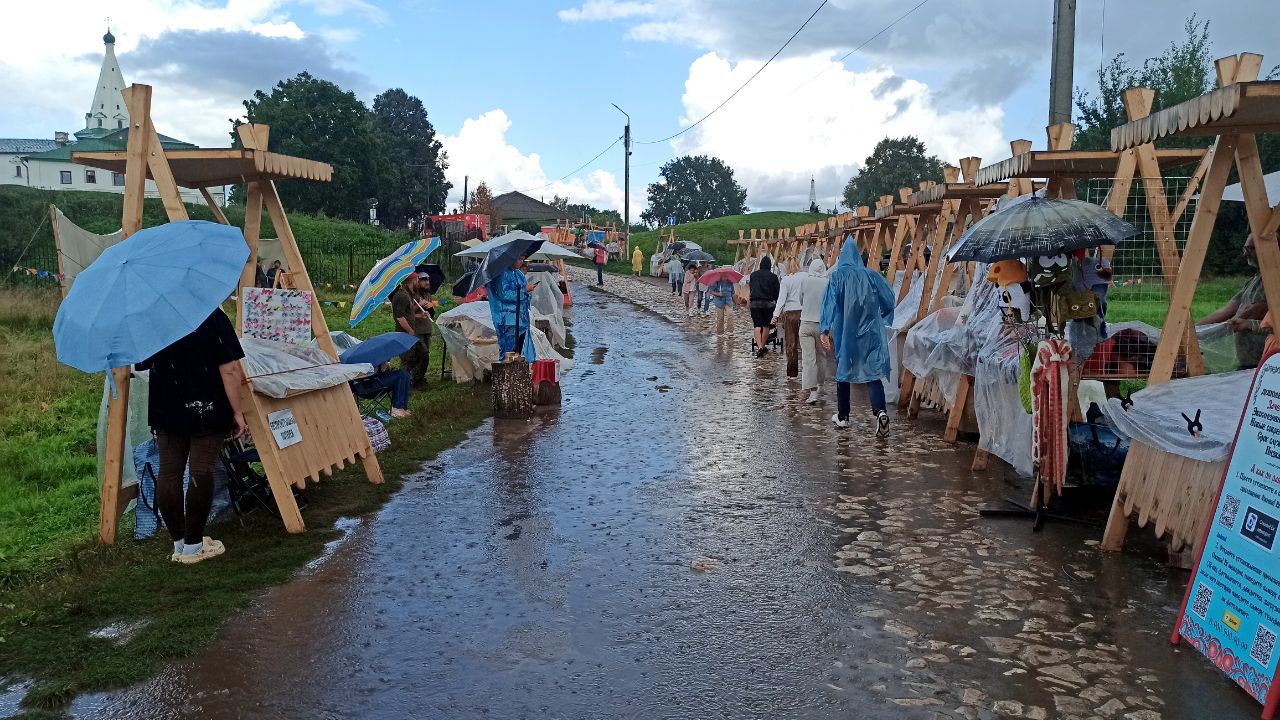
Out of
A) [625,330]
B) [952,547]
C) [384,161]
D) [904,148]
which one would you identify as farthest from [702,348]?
[904,148]

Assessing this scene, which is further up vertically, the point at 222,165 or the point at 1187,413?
the point at 222,165

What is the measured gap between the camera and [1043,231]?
20.5 ft

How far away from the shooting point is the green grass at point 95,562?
14.3ft

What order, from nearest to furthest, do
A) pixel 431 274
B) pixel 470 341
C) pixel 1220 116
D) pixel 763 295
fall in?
pixel 1220 116 < pixel 470 341 < pixel 431 274 < pixel 763 295

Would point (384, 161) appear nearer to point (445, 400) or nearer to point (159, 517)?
point (445, 400)

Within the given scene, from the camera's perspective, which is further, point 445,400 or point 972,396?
point 445,400

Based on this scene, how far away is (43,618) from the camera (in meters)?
4.84

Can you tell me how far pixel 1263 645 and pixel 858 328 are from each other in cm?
659

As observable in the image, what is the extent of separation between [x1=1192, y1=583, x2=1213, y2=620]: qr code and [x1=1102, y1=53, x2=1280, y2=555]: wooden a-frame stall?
605 millimetres

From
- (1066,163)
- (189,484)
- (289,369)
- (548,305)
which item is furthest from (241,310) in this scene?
(548,305)

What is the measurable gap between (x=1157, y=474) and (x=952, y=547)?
126cm

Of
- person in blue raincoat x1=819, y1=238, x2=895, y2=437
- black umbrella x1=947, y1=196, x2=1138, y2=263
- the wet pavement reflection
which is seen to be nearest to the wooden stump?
the wet pavement reflection

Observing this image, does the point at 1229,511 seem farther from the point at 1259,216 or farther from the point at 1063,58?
the point at 1063,58

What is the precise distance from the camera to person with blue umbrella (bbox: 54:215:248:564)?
499 cm
